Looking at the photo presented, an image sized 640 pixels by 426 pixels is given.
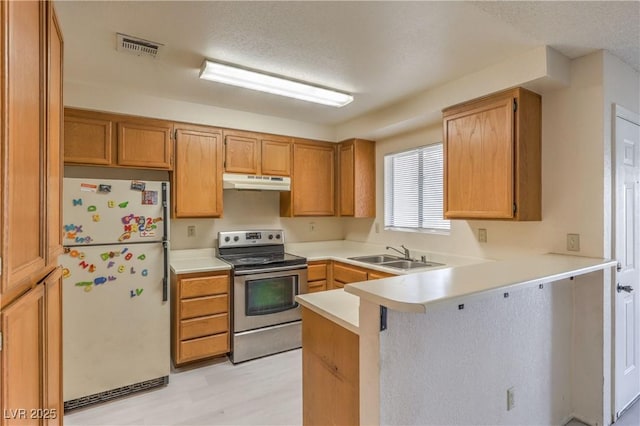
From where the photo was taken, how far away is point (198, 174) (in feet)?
10.7

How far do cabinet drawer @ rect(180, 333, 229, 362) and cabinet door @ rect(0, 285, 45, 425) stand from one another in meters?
1.84

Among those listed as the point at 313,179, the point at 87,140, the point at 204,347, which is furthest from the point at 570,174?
the point at 87,140

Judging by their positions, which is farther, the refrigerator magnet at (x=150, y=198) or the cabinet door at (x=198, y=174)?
the cabinet door at (x=198, y=174)

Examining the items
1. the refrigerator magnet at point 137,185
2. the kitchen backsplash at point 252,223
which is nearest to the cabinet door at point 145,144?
the refrigerator magnet at point 137,185

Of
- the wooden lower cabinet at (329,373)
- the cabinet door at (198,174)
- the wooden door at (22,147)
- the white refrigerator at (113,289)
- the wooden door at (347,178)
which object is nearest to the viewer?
the wooden door at (22,147)

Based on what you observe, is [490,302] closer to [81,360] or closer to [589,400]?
[589,400]

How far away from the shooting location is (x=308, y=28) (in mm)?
1896

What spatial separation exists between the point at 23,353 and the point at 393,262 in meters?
3.04

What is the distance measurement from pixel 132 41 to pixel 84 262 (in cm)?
155

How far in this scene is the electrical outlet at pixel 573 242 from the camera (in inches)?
86.2

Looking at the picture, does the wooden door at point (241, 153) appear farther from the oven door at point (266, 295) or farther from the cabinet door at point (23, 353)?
the cabinet door at point (23, 353)

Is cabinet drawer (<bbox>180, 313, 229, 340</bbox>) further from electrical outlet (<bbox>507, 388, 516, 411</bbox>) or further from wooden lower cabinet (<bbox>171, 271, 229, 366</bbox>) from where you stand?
electrical outlet (<bbox>507, 388, 516, 411</bbox>)

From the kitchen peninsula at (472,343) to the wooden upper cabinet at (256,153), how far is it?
2.11 m

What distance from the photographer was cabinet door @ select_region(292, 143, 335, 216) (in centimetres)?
388
